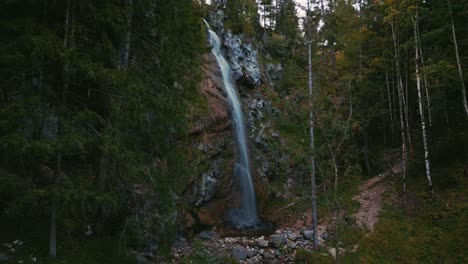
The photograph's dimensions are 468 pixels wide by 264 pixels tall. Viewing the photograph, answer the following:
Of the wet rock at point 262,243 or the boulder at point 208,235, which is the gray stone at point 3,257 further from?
the wet rock at point 262,243

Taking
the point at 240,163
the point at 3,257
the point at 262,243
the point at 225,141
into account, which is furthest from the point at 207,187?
the point at 3,257

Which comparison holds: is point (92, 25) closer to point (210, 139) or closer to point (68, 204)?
point (68, 204)

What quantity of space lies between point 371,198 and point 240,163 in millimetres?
7039

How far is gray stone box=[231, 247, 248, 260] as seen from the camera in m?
11.3

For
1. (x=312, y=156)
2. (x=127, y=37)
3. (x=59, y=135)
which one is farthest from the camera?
(x=312, y=156)

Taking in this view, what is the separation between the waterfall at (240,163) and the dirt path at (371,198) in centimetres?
523

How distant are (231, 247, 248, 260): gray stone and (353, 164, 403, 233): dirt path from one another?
500cm

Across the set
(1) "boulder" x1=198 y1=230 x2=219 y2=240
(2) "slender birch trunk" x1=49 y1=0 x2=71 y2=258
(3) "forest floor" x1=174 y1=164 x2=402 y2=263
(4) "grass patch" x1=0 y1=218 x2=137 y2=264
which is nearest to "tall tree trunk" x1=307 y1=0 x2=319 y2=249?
(3) "forest floor" x1=174 y1=164 x2=402 y2=263

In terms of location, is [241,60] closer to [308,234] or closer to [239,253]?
[308,234]

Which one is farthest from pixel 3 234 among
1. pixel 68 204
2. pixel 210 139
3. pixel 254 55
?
pixel 254 55

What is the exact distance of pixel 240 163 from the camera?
17.8m

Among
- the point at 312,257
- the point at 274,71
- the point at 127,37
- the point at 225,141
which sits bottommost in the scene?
the point at 312,257

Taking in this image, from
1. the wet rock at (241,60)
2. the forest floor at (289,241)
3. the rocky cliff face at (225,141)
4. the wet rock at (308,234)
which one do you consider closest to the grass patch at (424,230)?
the forest floor at (289,241)

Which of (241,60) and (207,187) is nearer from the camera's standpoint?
(207,187)
